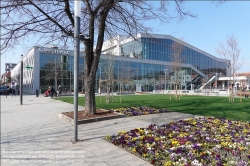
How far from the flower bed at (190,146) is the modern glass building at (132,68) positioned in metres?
11.8

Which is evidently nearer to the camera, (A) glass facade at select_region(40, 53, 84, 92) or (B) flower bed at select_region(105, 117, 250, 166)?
(B) flower bed at select_region(105, 117, 250, 166)

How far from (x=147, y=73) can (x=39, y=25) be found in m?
40.7

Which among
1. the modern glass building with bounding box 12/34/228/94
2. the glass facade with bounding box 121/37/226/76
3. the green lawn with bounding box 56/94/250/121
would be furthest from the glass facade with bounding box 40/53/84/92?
the green lawn with bounding box 56/94/250/121

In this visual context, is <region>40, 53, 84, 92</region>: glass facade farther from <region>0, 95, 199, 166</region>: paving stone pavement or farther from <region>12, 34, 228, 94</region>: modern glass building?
<region>0, 95, 199, 166</region>: paving stone pavement

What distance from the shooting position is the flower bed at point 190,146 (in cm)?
354

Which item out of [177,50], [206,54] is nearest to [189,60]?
[206,54]

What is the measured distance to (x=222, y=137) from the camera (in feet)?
16.2

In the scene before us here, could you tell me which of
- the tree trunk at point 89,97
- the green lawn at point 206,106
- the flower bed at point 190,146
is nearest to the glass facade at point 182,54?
the green lawn at point 206,106

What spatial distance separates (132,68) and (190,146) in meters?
40.2

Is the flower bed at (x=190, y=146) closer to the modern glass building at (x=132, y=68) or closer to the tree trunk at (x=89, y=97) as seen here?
the tree trunk at (x=89, y=97)

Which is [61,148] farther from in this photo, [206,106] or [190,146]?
[206,106]

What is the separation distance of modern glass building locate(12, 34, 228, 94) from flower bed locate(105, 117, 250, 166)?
1177cm

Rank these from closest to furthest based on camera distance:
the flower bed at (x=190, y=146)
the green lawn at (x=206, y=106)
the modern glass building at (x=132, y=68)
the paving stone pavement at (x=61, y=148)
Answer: the flower bed at (x=190, y=146) < the paving stone pavement at (x=61, y=148) < the green lawn at (x=206, y=106) < the modern glass building at (x=132, y=68)

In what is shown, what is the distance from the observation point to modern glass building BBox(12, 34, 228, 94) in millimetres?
29248
